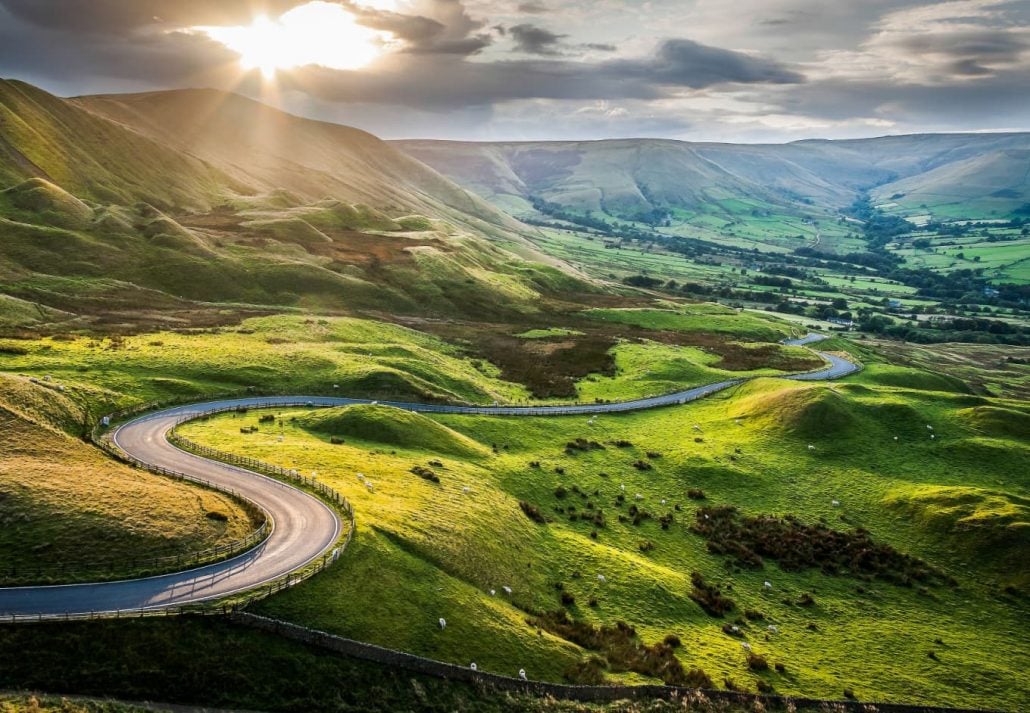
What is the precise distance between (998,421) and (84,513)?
4571 inches

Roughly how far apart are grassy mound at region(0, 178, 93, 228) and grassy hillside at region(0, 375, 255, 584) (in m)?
155

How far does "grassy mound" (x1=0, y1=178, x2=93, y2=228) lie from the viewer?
570ft

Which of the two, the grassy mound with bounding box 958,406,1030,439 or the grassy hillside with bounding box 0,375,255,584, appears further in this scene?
the grassy mound with bounding box 958,406,1030,439

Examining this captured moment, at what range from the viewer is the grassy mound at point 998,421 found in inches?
3617

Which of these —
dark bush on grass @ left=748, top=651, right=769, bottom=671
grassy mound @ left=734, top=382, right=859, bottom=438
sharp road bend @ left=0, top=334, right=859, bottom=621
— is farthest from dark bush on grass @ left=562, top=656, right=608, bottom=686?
grassy mound @ left=734, top=382, right=859, bottom=438

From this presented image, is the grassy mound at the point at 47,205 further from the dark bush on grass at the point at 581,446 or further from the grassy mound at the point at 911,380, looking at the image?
the grassy mound at the point at 911,380

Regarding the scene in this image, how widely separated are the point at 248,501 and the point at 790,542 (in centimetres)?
5382

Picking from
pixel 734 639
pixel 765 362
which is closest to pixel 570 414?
pixel 734 639

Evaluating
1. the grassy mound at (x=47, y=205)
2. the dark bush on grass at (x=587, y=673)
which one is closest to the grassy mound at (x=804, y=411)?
the dark bush on grass at (x=587, y=673)

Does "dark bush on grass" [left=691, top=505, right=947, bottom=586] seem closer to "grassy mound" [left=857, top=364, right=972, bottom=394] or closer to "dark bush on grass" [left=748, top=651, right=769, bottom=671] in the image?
"dark bush on grass" [left=748, top=651, right=769, bottom=671]

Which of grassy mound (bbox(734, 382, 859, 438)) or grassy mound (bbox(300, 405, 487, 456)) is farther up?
grassy mound (bbox(300, 405, 487, 456))

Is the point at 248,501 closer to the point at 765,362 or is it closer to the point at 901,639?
the point at 901,639

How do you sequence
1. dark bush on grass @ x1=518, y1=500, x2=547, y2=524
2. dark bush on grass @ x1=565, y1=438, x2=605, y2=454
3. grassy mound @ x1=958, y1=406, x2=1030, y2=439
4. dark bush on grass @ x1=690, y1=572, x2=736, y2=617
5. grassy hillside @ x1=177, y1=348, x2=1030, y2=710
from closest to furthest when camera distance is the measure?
grassy hillside @ x1=177, y1=348, x2=1030, y2=710, dark bush on grass @ x1=690, y1=572, x2=736, y2=617, dark bush on grass @ x1=518, y1=500, x2=547, y2=524, dark bush on grass @ x1=565, y1=438, x2=605, y2=454, grassy mound @ x1=958, y1=406, x2=1030, y2=439

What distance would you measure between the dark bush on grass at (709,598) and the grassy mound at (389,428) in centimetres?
2965
